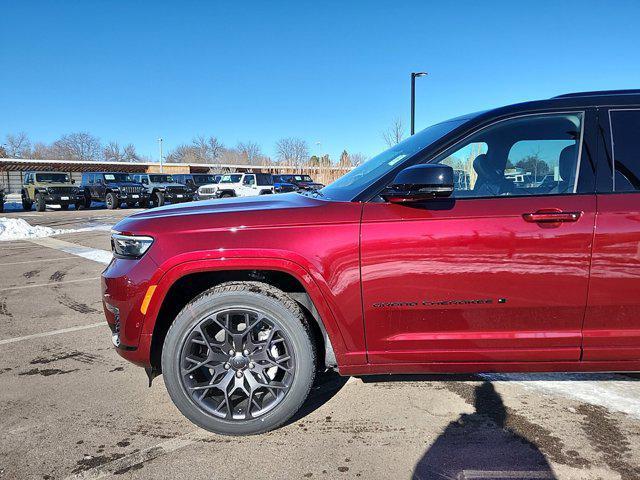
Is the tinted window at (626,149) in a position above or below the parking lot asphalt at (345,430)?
above

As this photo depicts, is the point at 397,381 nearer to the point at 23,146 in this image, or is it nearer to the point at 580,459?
the point at 580,459

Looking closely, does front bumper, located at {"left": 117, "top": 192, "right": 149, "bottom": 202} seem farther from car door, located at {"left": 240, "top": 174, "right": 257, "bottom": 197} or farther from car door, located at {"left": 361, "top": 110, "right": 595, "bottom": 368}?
car door, located at {"left": 361, "top": 110, "right": 595, "bottom": 368}

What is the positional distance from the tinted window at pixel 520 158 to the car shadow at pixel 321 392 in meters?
1.57

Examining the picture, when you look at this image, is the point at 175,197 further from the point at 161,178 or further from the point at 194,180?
the point at 194,180

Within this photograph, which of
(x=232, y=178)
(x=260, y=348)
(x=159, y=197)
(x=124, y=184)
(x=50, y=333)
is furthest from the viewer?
(x=159, y=197)

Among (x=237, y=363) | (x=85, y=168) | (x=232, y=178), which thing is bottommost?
(x=237, y=363)

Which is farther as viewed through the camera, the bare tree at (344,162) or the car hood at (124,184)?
the bare tree at (344,162)

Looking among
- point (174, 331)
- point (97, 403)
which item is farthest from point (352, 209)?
point (97, 403)

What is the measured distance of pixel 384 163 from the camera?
2.97 meters

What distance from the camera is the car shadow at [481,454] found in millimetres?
2184

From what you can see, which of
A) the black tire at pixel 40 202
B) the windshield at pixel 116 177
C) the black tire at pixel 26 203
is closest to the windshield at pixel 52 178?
the black tire at pixel 40 202

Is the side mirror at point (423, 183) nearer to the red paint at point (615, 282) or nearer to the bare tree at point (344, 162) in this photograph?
the red paint at point (615, 282)

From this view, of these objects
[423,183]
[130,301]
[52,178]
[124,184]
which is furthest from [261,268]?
[52,178]

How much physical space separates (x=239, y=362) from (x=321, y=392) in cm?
77
